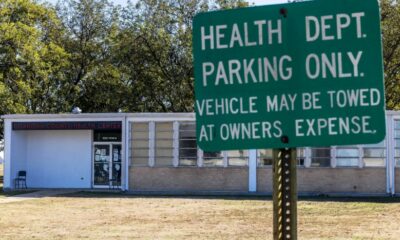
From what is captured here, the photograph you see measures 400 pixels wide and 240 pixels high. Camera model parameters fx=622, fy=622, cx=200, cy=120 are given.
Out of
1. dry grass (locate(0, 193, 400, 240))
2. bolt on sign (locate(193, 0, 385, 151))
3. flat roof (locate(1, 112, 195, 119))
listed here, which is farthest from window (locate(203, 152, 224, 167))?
bolt on sign (locate(193, 0, 385, 151))

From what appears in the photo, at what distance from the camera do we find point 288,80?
2246mm

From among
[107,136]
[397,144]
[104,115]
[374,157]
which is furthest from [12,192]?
[397,144]

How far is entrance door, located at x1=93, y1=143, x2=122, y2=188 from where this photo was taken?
28.0 m

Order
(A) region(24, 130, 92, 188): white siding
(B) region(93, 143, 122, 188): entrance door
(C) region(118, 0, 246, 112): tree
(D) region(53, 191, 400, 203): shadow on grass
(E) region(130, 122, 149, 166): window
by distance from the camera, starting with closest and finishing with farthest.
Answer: (D) region(53, 191, 400, 203): shadow on grass
(E) region(130, 122, 149, 166): window
(B) region(93, 143, 122, 188): entrance door
(A) region(24, 130, 92, 188): white siding
(C) region(118, 0, 246, 112): tree

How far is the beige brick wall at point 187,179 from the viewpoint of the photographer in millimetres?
25391

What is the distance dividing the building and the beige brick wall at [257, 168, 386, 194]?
0.04 meters

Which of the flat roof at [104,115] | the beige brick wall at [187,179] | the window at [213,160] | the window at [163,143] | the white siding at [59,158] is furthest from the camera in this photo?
the white siding at [59,158]

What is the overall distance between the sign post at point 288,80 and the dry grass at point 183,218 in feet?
33.2

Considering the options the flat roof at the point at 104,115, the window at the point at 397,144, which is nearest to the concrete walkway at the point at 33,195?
the flat roof at the point at 104,115

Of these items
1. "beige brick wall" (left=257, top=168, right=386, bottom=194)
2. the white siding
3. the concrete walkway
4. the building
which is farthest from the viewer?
the white siding

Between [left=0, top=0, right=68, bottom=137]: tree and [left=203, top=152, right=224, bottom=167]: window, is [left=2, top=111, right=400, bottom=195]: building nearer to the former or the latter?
[left=203, top=152, right=224, bottom=167]: window

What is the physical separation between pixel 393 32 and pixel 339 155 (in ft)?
40.2

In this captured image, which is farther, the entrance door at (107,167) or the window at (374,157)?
the entrance door at (107,167)

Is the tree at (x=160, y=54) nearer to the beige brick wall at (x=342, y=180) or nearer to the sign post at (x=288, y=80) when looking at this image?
the beige brick wall at (x=342, y=180)
